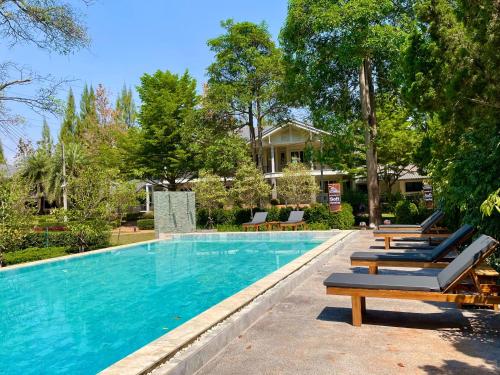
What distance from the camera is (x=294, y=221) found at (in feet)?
68.5

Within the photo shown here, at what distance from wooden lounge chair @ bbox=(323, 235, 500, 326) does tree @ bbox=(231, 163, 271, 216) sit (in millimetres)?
18777

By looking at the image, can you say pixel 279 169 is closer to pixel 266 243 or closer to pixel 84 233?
pixel 266 243

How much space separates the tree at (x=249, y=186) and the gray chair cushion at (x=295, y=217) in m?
3.33

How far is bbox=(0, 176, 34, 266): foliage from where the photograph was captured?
44.5ft

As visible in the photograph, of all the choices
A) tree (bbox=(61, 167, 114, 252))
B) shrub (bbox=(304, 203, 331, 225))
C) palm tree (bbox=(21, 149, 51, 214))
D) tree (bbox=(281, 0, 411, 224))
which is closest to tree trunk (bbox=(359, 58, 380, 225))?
tree (bbox=(281, 0, 411, 224))

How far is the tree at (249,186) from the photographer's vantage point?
78.7 ft

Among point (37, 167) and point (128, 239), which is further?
point (37, 167)

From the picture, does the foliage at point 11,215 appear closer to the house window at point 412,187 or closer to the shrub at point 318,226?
the shrub at point 318,226

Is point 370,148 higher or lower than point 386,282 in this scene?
higher

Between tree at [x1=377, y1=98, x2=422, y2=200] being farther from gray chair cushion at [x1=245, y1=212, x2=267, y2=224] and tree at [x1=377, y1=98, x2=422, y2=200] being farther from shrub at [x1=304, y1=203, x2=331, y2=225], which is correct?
gray chair cushion at [x1=245, y1=212, x2=267, y2=224]

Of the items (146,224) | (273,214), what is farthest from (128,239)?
(146,224)

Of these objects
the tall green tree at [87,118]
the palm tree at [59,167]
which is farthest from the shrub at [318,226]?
the tall green tree at [87,118]

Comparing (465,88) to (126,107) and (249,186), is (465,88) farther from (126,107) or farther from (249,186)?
(126,107)

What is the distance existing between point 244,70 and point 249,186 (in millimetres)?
8961
